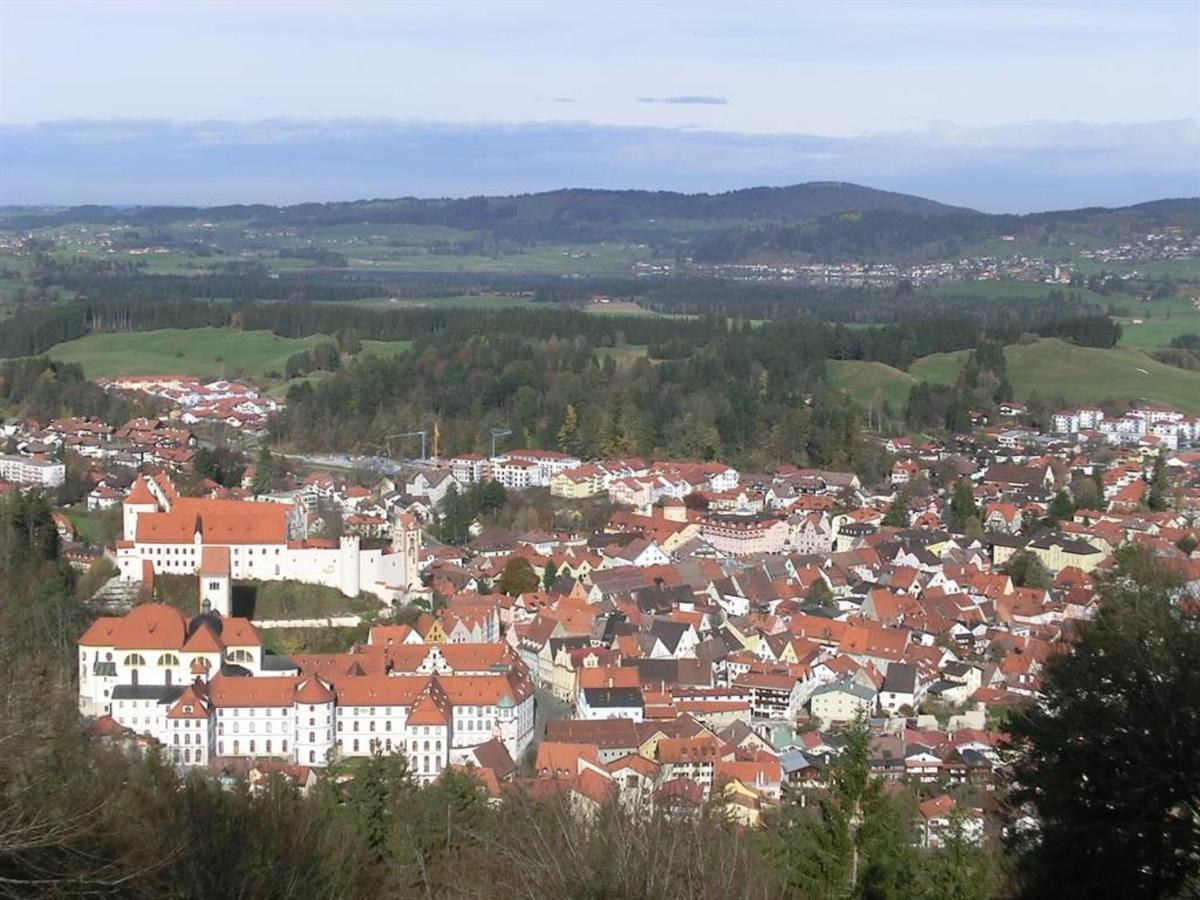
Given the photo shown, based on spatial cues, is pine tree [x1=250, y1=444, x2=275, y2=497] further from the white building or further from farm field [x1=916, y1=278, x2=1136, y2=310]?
farm field [x1=916, y1=278, x2=1136, y2=310]

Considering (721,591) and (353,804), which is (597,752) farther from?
(721,591)

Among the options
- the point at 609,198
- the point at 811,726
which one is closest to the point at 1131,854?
the point at 811,726

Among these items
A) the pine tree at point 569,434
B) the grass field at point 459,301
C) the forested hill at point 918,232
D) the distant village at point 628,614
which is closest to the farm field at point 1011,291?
the forested hill at point 918,232

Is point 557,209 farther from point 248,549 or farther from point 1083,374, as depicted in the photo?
point 248,549

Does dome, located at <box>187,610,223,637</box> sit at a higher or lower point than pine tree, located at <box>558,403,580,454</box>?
higher

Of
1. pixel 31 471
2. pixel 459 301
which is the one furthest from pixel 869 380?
pixel 459 301

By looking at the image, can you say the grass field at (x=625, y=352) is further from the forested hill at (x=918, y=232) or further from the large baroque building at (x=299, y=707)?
the forested hill at (x=918, y=232)

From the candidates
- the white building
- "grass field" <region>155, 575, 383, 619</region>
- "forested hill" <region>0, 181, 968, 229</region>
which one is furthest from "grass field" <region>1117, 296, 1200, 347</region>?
"forested hill" <region>0, 181, 968, 229</region>
